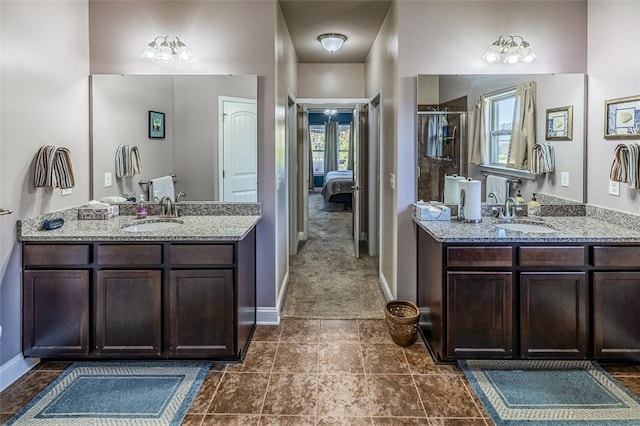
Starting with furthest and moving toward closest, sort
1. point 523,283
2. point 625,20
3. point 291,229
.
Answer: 1. point 291,229
2. point 625,20
3. point 523,283

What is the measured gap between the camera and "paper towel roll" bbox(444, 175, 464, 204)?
329cm

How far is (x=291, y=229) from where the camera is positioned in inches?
224

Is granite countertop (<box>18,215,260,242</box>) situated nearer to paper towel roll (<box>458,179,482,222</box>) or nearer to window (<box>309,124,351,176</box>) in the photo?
paper towel roll (<box>458,179,482,222</box>)

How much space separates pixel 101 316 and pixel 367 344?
1.69m

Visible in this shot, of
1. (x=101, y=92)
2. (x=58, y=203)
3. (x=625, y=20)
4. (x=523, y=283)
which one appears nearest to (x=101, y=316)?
(x=58, y=203)

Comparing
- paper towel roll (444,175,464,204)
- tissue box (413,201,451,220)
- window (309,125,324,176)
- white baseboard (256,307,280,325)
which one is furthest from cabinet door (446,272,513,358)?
window (309,125,324,176)

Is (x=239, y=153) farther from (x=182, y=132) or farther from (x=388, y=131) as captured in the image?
(x=388, y=131)

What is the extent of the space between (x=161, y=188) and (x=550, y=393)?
9.42 feet

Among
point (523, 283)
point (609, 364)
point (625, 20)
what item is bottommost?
point (609, 364)

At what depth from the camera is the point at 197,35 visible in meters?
3.21

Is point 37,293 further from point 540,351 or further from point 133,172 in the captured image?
point 540,351

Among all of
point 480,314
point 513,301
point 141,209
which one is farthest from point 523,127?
point 141,209

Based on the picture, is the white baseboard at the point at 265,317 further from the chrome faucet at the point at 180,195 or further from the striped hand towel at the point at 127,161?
the striped hand towel at the point at 127,161

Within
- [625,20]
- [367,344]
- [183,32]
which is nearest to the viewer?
[625,20]
